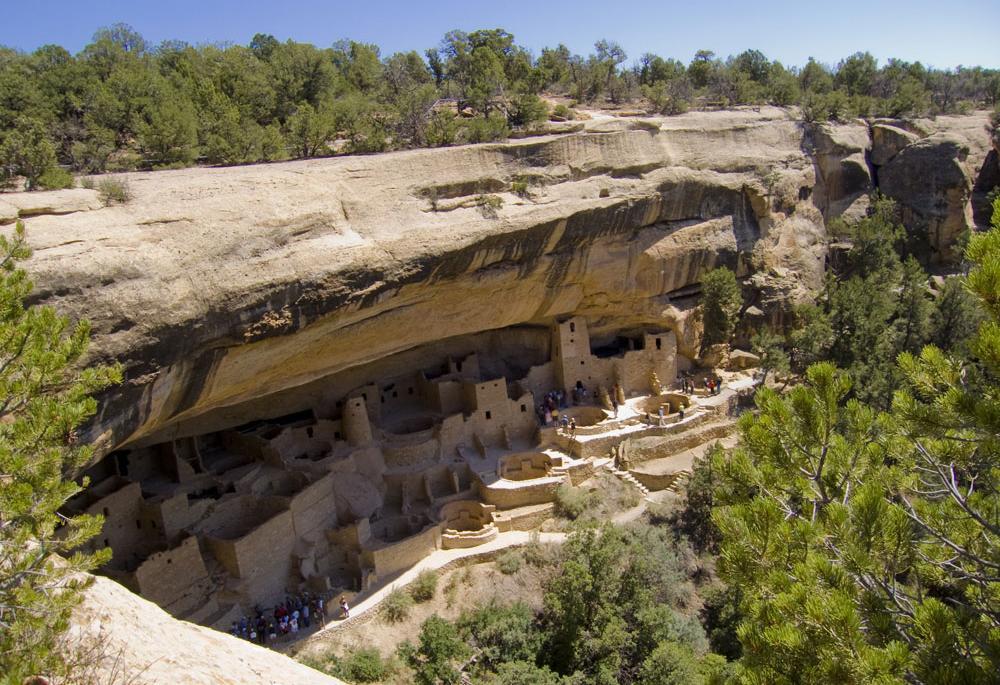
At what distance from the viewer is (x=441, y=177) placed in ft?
52.5

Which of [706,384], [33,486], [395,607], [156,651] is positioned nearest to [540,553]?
[395,607]

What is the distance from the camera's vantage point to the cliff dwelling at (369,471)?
46.7 feet

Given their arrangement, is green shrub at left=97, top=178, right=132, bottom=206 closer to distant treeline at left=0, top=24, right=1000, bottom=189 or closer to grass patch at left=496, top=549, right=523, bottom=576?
distant treeline at left=0, top=24, right=1000, bottom=189

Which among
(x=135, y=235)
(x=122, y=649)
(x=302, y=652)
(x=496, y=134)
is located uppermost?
(x=496, y=134)

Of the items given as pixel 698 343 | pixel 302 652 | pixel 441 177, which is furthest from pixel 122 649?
pixel 698 343

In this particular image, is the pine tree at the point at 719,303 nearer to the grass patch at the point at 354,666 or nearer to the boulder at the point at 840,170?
the boulder at the point at 840,170

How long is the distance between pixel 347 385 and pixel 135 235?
7949 mm

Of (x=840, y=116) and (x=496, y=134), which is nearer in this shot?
(x=496, y=134)

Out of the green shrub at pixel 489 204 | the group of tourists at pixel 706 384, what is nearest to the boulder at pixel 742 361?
the group of tourists at pixel 706 384

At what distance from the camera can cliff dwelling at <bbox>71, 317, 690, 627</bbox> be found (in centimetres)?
1423

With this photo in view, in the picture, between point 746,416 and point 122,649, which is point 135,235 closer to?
point 122,649

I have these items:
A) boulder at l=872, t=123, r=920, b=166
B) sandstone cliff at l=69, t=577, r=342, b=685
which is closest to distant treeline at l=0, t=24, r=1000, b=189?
boulder at l=872, t=123, r=920, b=166

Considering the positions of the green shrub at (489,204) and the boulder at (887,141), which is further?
the boulder at (887,141)

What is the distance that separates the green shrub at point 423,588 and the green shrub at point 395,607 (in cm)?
34
